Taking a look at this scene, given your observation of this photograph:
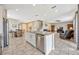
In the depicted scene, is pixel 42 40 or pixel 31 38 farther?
pixel 31 38

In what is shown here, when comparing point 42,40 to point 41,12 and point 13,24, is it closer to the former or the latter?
point 41,12

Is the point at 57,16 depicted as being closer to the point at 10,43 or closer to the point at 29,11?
the point at 29,11

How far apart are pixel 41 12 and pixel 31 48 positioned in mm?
865

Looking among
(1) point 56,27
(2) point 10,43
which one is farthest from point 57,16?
(2) point 10,43

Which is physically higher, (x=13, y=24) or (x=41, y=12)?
(x=41, y=12)

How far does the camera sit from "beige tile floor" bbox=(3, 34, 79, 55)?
2094 millimetres


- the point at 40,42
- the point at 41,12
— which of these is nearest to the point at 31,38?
the point at 40,42

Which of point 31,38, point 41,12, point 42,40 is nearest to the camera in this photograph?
point 41,12

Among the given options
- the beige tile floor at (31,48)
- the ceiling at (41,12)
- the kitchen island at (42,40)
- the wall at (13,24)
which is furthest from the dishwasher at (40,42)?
the wall at (13,24)

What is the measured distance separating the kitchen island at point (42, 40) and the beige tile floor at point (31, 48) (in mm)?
97

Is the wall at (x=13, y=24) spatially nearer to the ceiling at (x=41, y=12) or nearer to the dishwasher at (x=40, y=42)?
the ceiling at (x=41, y=12)

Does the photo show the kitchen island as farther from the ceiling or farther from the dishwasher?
the ceiling

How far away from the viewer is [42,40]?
227cm
